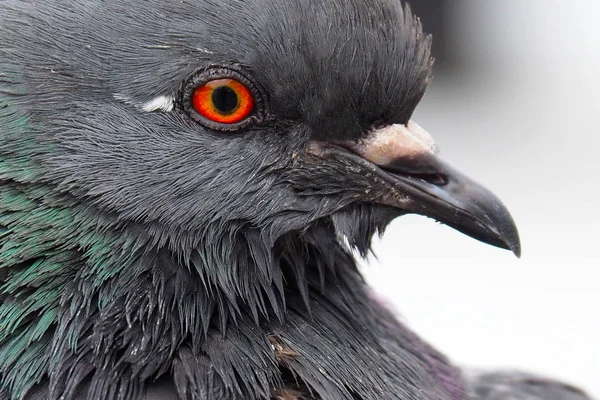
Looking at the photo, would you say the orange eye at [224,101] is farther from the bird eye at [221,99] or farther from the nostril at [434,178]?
the nostril at [434,178]

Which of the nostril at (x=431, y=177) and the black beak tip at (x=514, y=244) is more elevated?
the nostril at (x=431, y=177)

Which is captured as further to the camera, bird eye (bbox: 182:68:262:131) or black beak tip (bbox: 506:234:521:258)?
black beak tip (bbox: 506:234:521:258)

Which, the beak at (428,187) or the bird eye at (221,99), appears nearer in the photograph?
the bird eye at (221,99)

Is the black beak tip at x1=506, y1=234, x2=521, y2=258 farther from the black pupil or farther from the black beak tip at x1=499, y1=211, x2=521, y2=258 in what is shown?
the black pupil

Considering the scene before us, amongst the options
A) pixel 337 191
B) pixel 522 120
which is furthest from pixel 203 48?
pixel 522 120

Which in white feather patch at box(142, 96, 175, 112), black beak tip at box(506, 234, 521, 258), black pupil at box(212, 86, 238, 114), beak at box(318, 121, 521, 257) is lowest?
black beak tip at box(506, 234, 521, 258)

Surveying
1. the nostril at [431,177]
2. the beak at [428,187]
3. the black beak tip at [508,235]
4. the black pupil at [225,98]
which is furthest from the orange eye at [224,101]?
the black beak tip at [508,235]

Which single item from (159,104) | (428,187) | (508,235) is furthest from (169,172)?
(508,235)

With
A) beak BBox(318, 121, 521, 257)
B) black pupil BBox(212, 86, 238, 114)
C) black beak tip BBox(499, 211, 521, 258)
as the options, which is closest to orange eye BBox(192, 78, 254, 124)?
black pupil BBox(212, 86, 238, 114)
